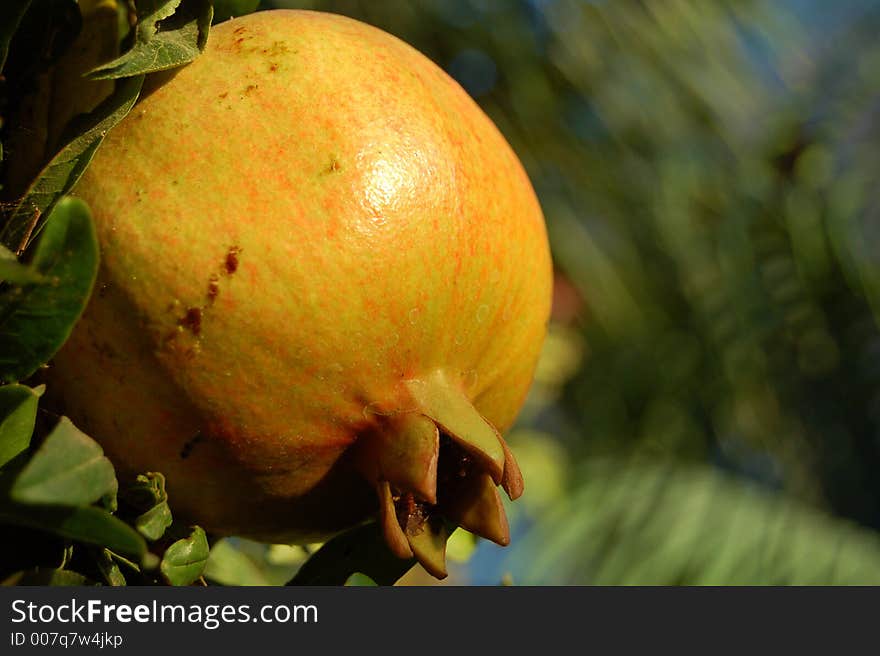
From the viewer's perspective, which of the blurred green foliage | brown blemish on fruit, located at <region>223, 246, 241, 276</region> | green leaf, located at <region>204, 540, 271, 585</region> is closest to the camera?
brown blemish on fruit, located at <region>223, 246, 241, 276</region>

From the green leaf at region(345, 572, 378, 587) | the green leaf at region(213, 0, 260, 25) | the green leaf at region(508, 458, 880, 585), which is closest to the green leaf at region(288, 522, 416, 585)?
the green leaf at region(345, 572, 378, 587)

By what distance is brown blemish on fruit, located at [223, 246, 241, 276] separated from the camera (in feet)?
1.86

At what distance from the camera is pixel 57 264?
1.64 feet

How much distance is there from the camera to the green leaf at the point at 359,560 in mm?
731

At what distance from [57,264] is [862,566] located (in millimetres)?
2552

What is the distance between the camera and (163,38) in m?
0.60

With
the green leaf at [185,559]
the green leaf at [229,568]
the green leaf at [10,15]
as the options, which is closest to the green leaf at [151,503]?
the green leaf at [185,559]

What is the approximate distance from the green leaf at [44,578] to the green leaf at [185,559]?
0.05 m

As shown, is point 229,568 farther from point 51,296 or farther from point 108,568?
point 51,296

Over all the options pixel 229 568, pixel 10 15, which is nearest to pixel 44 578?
pixel 10 15

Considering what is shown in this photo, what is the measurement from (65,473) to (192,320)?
119 mm

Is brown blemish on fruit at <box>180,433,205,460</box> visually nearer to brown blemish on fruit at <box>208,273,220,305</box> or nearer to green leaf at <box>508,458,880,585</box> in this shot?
brown blemish on fruit at <box>208,273,220,305</box>

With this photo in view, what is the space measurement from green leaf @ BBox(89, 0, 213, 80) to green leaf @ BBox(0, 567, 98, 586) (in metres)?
0.27

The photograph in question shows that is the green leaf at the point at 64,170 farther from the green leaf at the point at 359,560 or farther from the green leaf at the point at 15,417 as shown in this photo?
the green leaf at the point at 359,560
